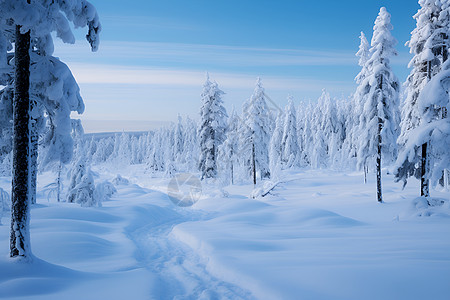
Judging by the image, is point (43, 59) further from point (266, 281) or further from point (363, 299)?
point (363, 299)

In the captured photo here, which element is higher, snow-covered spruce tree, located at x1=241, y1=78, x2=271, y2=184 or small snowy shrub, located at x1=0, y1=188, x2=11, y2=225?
snow-covered spruce tree, located at x1=241, y1=78, x2=271, y2=184

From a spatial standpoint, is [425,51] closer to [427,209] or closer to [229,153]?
[427,209]

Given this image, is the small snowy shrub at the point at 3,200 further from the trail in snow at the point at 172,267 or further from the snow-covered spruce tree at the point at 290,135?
the snow-covered spruce tree at the point at 290,135

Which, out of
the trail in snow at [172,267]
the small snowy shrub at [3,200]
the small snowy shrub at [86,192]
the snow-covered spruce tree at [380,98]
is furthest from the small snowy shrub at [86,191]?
the snow-covered spruce tree at [380,98]

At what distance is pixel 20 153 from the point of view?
694cm

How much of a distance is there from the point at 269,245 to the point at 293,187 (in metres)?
29.7

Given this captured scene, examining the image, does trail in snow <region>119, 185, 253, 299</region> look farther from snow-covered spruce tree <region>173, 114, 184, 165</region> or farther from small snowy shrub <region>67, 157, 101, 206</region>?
snow-covered spruce tree <region>173, 114, 184, 165</region>

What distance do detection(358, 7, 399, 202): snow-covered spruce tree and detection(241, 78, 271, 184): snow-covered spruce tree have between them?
1336 centimetres

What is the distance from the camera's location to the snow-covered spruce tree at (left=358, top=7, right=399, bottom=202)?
2300 centimetres

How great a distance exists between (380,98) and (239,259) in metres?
20.6

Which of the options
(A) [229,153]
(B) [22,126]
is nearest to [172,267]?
(B) [22,126]

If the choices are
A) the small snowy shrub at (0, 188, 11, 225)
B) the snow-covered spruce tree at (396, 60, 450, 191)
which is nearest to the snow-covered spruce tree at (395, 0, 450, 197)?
the snow-covered spruce tree at (396, 60, 450, 191)

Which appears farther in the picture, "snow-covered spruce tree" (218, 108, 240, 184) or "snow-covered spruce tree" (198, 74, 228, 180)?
"snow-covered spruce tree" (218, 108, 240, 184)

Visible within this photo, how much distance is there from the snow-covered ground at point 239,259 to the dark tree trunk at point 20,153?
0.64 metres
